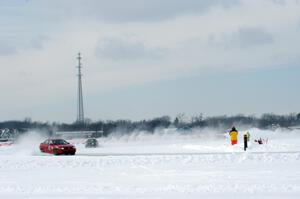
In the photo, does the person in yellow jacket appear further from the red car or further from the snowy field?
the red car

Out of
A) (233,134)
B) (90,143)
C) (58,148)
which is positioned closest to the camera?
(58,148)

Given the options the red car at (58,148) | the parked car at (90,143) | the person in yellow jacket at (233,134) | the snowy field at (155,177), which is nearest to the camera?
the snowy field at (155,177)

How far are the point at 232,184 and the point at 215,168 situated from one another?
643 cm

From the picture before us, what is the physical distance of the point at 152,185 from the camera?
20016 millimetres

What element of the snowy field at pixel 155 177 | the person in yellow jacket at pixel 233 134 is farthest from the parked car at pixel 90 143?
the snowy field at pixel 155 177

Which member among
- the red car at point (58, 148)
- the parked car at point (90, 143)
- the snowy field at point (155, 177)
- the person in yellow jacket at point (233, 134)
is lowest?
the parked car at point (90, 143)

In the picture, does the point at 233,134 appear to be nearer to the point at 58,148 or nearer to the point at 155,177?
the point at 58,148

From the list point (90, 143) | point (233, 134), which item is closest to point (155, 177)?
point (233, 134)

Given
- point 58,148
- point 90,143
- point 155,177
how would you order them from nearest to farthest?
point 155,177 → point 58,148 → point 90,143

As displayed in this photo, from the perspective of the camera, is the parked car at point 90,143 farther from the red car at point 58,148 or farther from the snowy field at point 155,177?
the snowy field at point 155,177

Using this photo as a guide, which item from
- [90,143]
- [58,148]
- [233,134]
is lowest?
[90,143]

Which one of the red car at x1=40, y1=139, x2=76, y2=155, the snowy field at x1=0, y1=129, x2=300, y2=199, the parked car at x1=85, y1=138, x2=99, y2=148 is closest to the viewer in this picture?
the snowy field at x1=0, y1=129, x2=300, y2=199

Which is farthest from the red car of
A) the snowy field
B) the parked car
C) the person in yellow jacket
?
the parked car

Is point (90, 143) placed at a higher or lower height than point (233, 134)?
lower
